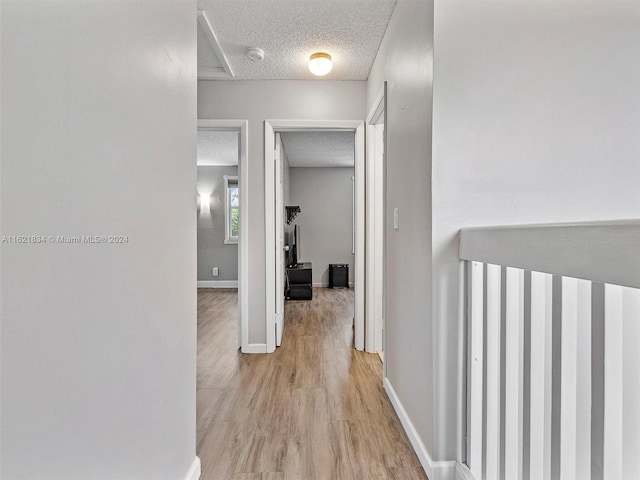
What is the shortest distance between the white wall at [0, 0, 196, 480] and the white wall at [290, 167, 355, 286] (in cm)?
614

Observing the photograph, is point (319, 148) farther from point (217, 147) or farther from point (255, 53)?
point (255, 53)

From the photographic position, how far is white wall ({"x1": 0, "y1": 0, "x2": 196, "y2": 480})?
60 centimetres

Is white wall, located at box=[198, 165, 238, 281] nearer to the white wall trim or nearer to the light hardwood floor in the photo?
the light hardwood floor

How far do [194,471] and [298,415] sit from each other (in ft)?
2.28

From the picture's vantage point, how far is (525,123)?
1.51 m

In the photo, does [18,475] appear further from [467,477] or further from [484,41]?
Result: [484,41]

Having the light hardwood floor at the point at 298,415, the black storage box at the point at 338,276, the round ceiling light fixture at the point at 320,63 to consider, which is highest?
the round ceiling light fixture at the point at 320,63

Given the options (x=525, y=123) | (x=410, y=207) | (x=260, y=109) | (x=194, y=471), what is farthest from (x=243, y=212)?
(x=525, y=123)

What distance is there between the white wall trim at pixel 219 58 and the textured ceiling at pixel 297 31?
0.10 feet

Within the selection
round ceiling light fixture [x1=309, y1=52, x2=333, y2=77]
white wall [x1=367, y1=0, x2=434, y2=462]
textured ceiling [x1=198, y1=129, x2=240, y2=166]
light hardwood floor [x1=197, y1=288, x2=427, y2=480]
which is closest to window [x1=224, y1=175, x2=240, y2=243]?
textured ceiling [x1=198, y1=129, x2=240, y2=166]

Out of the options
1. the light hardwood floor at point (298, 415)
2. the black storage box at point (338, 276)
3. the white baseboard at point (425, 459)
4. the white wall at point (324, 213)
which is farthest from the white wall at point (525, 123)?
the white wall at point (324, 213)

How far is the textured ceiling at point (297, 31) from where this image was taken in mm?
2148

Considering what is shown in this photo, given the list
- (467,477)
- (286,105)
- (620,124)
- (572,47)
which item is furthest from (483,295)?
(286,105)

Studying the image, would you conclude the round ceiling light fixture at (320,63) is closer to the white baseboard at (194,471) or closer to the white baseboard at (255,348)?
the white baseboard at (255,348)
